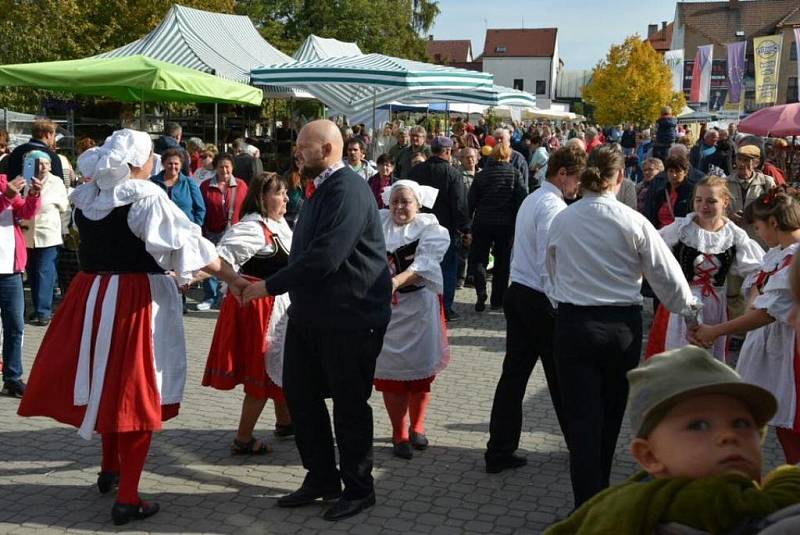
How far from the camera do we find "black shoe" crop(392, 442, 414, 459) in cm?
563

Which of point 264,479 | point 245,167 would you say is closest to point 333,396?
point 264,479

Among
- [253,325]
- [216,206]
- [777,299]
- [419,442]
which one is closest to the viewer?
[777,299]

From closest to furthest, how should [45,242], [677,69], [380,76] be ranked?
[45,242]
[380,76]
[677,69]

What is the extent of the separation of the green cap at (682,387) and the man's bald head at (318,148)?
9.23ft

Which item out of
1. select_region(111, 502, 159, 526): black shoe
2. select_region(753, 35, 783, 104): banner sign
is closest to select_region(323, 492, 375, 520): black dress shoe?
select_region(111, 502, 159, 526): black shoe

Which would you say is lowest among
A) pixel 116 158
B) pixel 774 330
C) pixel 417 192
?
pixel 774 330

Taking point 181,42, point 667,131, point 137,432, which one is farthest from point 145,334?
point 181,42

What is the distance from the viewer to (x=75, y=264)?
10258 mm

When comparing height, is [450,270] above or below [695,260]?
below

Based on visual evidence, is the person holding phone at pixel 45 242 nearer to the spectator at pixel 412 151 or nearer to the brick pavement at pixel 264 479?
the brick pavement at pixel 264 479

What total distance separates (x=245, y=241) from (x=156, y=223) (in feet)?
3.73

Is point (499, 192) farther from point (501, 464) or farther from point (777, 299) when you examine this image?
point (777, 299)

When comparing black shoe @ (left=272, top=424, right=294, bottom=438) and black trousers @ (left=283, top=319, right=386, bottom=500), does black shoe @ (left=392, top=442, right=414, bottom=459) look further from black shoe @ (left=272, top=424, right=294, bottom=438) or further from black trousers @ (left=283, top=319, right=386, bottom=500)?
black trousers @ (left=283, top=319, right=386, bottom=500)

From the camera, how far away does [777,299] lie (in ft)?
14.0
